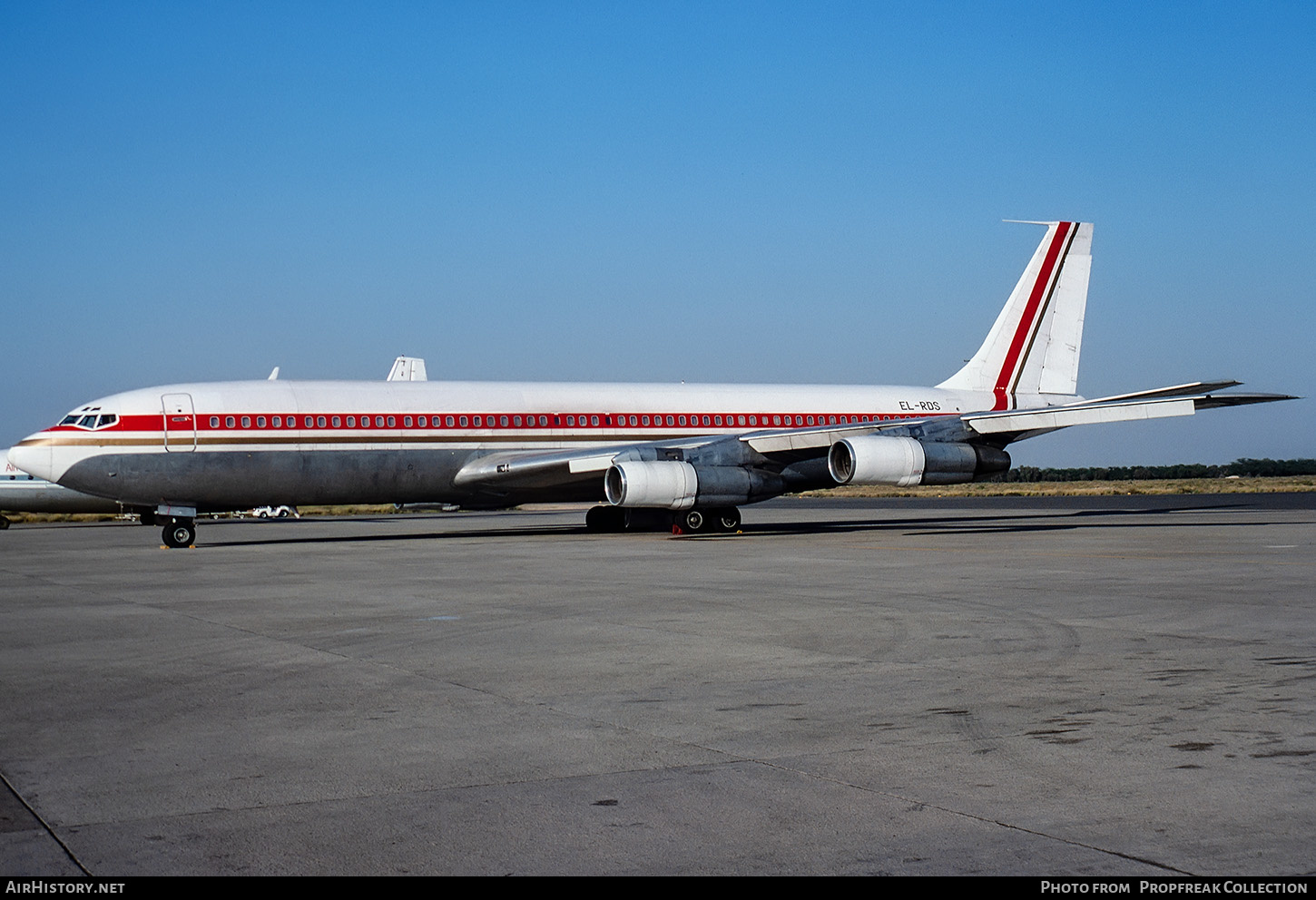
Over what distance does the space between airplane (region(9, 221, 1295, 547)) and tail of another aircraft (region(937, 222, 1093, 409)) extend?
376 centimetres

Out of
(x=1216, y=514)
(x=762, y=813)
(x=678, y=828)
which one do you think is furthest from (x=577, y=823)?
(x=1216, y=514)

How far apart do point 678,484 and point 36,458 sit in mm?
13232

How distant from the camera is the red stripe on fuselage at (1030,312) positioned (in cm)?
3400

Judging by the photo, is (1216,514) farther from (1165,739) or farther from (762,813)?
(762,813)

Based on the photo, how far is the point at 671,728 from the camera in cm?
726

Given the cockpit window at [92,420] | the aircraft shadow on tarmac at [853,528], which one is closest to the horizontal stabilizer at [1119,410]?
the aircraft shadow on tarmac at [853,528]

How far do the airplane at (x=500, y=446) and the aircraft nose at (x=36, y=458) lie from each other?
38 mm

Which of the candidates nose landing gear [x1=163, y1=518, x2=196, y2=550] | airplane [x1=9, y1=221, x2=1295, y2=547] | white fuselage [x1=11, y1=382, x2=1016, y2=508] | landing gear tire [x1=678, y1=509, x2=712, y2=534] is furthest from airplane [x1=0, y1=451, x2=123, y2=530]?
landing gear tire [x1=678, y1=509, x2=712, y2=534]

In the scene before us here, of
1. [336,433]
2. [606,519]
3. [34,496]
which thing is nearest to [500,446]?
[336,433]

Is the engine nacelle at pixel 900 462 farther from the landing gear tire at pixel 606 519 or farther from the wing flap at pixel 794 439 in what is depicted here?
the landing gear tire at pixel 606 519

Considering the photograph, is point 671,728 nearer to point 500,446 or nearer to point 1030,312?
point 500,446

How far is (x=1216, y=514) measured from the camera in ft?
117

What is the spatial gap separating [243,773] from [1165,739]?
4861 millimetres
